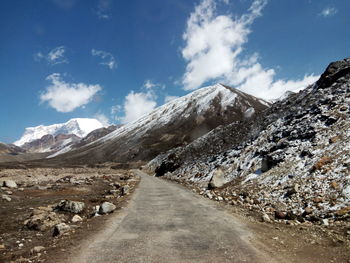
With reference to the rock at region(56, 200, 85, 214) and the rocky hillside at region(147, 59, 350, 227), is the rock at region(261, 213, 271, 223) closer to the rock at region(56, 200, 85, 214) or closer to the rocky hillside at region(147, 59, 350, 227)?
the rocky hillside at region(147, 59, 350, 227)

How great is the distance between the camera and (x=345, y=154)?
17.5 metres

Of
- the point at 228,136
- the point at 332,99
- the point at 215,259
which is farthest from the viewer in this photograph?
the point at 228,136

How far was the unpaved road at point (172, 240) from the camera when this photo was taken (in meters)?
8.98

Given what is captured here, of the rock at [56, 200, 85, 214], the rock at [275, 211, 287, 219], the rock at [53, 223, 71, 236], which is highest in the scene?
the rock at [56, 200, 85, 214]

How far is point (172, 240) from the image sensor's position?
35.5 ft

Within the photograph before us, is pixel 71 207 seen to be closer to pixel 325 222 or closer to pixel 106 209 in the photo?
pixel 106 209

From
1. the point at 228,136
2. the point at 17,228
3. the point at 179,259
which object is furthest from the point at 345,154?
the point at 228,136

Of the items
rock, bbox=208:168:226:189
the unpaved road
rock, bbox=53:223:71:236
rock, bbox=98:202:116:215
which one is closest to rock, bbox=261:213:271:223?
the unpaved road

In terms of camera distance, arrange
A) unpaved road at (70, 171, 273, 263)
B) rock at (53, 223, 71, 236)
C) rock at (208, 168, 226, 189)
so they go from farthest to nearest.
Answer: rock at (208, 168, 226, 189)
rock at (53, 223, 71, 236)
unpaved road at (70, 171, 273, 263)

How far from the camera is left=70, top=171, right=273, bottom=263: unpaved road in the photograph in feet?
29.5

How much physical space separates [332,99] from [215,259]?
83.6 ft

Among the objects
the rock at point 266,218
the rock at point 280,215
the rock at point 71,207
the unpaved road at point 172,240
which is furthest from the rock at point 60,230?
the rock at point 280,215

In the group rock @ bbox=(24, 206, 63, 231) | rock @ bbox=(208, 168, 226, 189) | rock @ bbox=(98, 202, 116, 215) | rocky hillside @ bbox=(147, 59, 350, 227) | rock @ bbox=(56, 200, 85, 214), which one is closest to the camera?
rock @ bbox=(24, 206, 63, 231)

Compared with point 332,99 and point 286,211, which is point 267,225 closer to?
point 286,211
